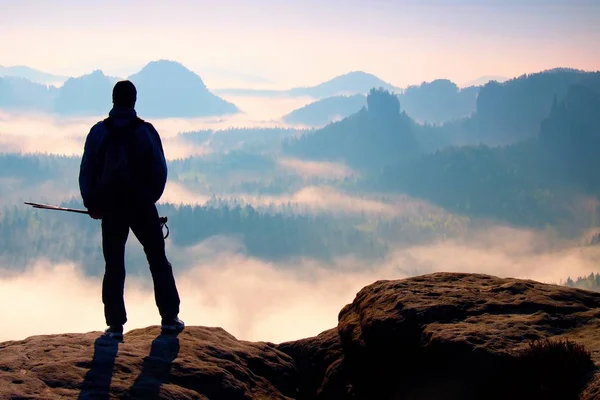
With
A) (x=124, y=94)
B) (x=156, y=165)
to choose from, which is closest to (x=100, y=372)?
(x=156, y=165)

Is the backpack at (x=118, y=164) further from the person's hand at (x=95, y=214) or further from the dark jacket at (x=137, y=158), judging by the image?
the person's hand at (x=95, y=214)

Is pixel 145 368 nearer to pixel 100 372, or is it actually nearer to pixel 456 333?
pixel 100 372

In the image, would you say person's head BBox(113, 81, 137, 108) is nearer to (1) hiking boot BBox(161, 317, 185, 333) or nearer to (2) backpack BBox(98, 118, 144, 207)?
(2) backpack BBox(98, 118, 144, 207)

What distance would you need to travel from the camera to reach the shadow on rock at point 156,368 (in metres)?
9.48

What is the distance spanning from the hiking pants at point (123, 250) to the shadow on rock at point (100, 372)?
38.9 inches

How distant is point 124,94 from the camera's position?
1177 cm

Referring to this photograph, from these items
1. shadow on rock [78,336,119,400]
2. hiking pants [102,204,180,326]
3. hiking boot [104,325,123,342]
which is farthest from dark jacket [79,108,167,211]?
shadow on rock [78,336,119,400]

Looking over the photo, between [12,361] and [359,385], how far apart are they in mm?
6066

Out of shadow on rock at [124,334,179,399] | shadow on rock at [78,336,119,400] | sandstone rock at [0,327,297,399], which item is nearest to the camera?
shadow on rock at [78,336,119,400]

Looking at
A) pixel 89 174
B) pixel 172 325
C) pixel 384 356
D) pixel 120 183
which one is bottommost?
pixel 384 356

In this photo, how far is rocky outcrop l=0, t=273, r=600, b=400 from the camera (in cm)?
916

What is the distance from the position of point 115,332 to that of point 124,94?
15.0 ft

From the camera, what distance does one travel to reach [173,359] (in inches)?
430

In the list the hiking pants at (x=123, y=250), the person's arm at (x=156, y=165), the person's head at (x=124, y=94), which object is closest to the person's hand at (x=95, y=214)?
the hiking pants at (x=123, y=250)
